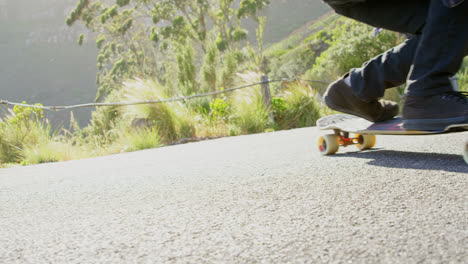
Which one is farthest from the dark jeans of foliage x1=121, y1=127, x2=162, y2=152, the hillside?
the hillside

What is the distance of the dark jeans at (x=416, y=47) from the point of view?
4.37ft

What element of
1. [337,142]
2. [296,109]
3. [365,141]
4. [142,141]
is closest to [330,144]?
[337,142]

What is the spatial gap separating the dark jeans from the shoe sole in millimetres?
102

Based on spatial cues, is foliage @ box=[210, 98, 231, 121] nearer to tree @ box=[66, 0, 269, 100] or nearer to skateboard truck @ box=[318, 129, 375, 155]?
skateboard truck @ box=[318, 129, 375, 155]

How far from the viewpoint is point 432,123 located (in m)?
1.38

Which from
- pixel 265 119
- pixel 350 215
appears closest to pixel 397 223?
pixel 350 215

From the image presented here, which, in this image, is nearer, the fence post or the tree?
the fence post

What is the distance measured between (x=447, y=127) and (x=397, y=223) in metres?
0.70

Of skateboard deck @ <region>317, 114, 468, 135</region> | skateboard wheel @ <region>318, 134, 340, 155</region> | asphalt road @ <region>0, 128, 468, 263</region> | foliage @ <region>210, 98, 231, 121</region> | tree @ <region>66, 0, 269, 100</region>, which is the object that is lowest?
asphalt road @ <region>0, 128, 468, 263</region>

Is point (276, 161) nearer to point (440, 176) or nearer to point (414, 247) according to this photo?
point (440, 176)

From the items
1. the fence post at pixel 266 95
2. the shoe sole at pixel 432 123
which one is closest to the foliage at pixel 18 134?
the fence post at pixel 266 95

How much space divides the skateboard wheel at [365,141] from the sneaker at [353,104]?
233 mm

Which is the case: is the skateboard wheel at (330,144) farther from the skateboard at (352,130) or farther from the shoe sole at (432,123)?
the shoe sole at (432,123)

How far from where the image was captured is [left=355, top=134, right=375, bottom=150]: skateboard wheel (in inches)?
80.8
